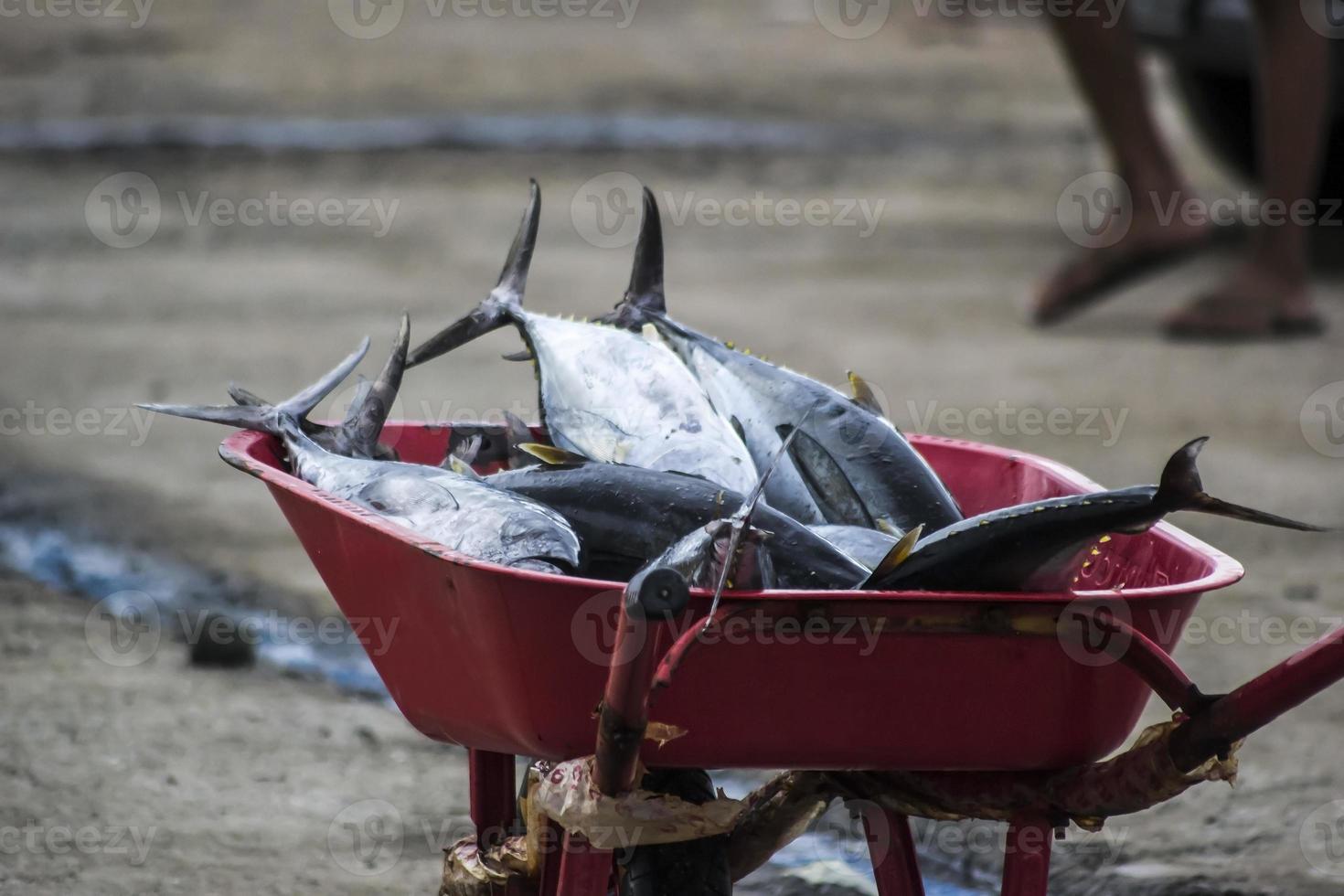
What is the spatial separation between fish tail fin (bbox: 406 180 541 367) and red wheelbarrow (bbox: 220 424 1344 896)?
46 cm

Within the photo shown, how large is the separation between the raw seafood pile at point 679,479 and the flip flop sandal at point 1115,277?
3.62 m

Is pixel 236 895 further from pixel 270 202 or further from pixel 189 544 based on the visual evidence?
pixel 270 202

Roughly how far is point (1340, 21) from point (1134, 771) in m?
4.68

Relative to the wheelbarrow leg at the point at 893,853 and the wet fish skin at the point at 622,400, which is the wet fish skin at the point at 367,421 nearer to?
the wet fish skin at the point at 622,400

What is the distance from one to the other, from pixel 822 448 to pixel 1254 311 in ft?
12.4

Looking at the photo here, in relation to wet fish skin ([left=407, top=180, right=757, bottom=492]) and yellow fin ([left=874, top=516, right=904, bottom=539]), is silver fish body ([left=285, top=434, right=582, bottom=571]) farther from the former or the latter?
yellow fin ([left=874, top=516, right=904, bottom=539])

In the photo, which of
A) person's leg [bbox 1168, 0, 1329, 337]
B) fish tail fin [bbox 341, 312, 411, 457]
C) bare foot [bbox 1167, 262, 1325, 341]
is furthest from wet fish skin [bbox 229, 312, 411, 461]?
bare foot [bbox 1167, 262, 1325, 341]

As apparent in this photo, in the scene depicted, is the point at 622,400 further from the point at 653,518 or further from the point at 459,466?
the point at 653,518

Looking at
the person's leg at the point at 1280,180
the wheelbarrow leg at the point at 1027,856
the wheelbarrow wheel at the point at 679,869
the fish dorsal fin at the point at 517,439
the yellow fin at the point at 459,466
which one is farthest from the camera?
the person's leg at the point at 1280,180

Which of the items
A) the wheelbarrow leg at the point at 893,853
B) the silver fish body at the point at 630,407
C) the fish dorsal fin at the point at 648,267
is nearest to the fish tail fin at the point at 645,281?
the fish dorsal fin at the point at 648,267

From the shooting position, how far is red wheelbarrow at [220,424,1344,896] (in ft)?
4.27

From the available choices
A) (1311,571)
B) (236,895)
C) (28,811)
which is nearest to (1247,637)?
(1311,571)

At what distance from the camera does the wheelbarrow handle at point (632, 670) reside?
1.21m

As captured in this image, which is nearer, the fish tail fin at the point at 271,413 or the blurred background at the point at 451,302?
the fish tail fin at the point at 271,413
